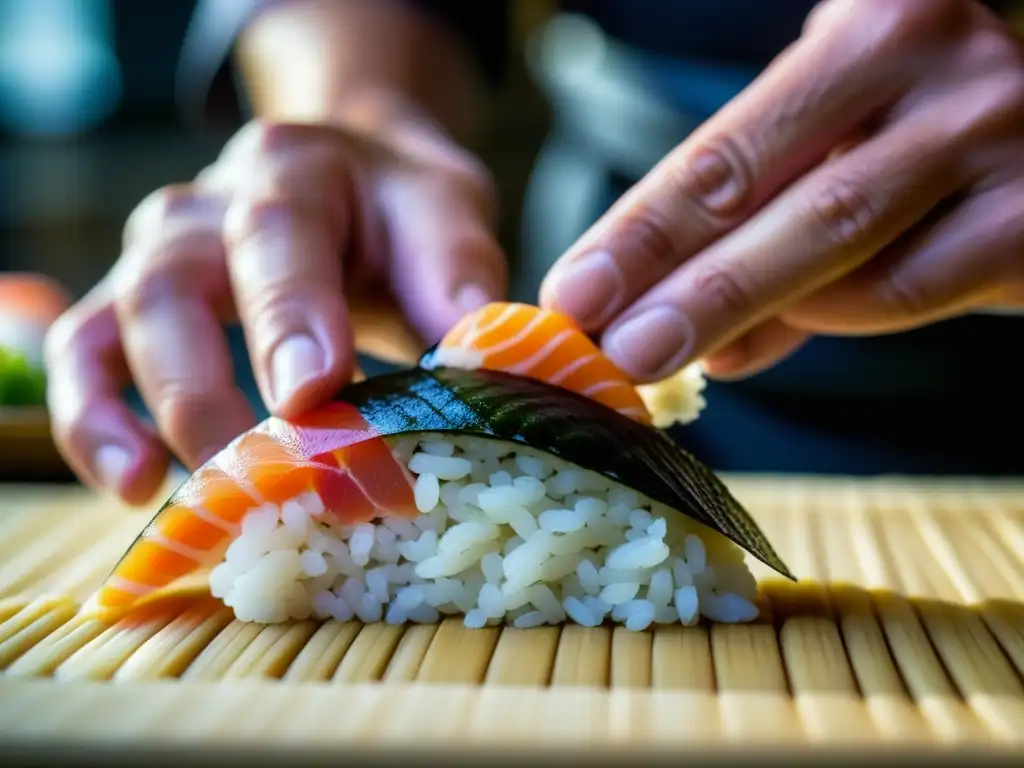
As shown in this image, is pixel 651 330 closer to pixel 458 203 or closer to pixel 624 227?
pixel 624 227

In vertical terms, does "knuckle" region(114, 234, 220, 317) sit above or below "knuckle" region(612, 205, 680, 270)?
above

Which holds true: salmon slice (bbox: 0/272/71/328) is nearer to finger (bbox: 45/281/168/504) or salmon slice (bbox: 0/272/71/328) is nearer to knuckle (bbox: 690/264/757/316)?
finger (bbox: 45/281/168/504)

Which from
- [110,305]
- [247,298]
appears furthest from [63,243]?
[247,298]

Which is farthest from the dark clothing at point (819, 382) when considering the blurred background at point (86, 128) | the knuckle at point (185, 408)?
the blurred background at point (86, 128)

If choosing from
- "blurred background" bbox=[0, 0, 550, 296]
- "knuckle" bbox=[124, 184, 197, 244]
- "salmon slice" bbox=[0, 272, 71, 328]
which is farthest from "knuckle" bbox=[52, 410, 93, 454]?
"blurred background" bbox=[0, 0, 550, 296]

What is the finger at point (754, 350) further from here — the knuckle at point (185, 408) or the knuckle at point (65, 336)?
the knuckle at point (65, 336)
